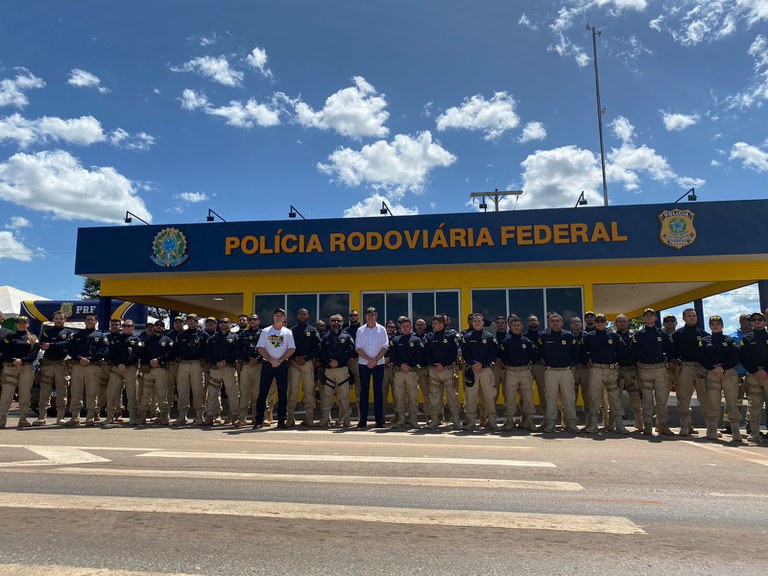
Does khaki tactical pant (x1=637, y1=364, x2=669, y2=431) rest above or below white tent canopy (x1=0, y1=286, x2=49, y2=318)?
below

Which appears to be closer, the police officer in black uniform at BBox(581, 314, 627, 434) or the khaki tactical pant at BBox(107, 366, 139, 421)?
the police officer in black uniform at BBox(581, 314, 627, 434)

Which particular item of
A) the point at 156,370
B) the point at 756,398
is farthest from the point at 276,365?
the point at 756,398

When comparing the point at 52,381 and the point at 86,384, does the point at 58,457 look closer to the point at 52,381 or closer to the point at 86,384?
the point at 86,384

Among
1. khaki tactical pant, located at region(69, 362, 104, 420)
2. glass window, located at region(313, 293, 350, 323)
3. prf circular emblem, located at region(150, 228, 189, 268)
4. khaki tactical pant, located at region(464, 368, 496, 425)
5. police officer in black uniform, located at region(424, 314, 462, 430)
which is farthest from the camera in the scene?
glass window, located at region(313, 293, 350, 323)

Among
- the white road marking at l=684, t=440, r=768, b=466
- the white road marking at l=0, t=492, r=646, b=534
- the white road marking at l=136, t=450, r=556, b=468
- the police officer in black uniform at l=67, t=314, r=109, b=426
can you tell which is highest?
the police officer in black uniform at l=67, t=314, r=109, b=426

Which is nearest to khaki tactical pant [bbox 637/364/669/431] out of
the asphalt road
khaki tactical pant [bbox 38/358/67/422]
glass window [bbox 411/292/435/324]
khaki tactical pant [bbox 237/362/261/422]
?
the asphalt road

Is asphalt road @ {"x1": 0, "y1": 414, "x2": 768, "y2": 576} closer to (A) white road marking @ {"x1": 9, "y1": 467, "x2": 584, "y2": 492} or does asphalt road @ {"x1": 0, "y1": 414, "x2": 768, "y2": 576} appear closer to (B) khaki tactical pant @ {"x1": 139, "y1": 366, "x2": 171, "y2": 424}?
(A) white road marking @ {"x1": 9, "y1": 467, "x2": 584, "y2": 492}

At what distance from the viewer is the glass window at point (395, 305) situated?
13633 mm

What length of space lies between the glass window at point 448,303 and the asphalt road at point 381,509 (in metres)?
6.54

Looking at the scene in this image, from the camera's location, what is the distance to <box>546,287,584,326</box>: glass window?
42.5 feet

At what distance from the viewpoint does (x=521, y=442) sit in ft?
24.5

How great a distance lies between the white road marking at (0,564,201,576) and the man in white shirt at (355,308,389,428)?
6159 mm

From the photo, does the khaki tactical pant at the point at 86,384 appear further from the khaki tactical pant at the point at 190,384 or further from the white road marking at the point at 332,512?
the white road marking at the point at 332,512

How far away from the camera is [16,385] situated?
30.8 ft
